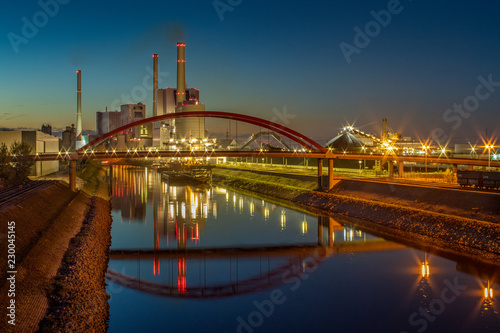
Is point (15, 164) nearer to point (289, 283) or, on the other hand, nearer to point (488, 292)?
point (289, 283)

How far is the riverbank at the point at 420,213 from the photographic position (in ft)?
73.0

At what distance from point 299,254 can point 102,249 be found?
9970 millimetres

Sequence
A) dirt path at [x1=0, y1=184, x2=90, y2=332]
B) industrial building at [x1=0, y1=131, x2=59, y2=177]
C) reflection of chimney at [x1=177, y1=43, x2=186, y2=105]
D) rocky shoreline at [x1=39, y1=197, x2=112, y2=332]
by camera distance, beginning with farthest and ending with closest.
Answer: reflection of chimney at [x1=177, y1=43, x2=186, y2=105], industrial building at [x1=0, y1=131, x2=59, y2=177], rocky shoreline at [x1=39, y1=197, x2=112, y2=332], dirt path at [x1=0, y1=184, x2=90, y2=332]

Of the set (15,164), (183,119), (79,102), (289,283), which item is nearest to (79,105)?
(79,102)

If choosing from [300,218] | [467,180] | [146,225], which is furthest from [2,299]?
[467,180]

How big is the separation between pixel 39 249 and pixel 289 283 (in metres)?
9.83

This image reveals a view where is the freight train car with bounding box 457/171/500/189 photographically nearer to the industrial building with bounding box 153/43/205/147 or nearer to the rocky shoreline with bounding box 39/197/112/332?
the rocky shoreline with bounding box 39/197/112/332

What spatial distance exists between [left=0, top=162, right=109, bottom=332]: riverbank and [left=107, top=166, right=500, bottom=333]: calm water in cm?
221

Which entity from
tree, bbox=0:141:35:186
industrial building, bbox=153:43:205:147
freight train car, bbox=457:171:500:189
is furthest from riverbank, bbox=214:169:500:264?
industrial building, bbox=153:43:205:147

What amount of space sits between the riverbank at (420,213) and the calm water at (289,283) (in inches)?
70.3

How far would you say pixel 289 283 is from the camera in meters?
18.8

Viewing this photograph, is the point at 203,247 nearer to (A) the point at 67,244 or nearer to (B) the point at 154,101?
(A) the point at 67,244

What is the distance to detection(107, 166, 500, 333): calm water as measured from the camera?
A: 1462 cm

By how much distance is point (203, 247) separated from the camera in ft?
82.6
